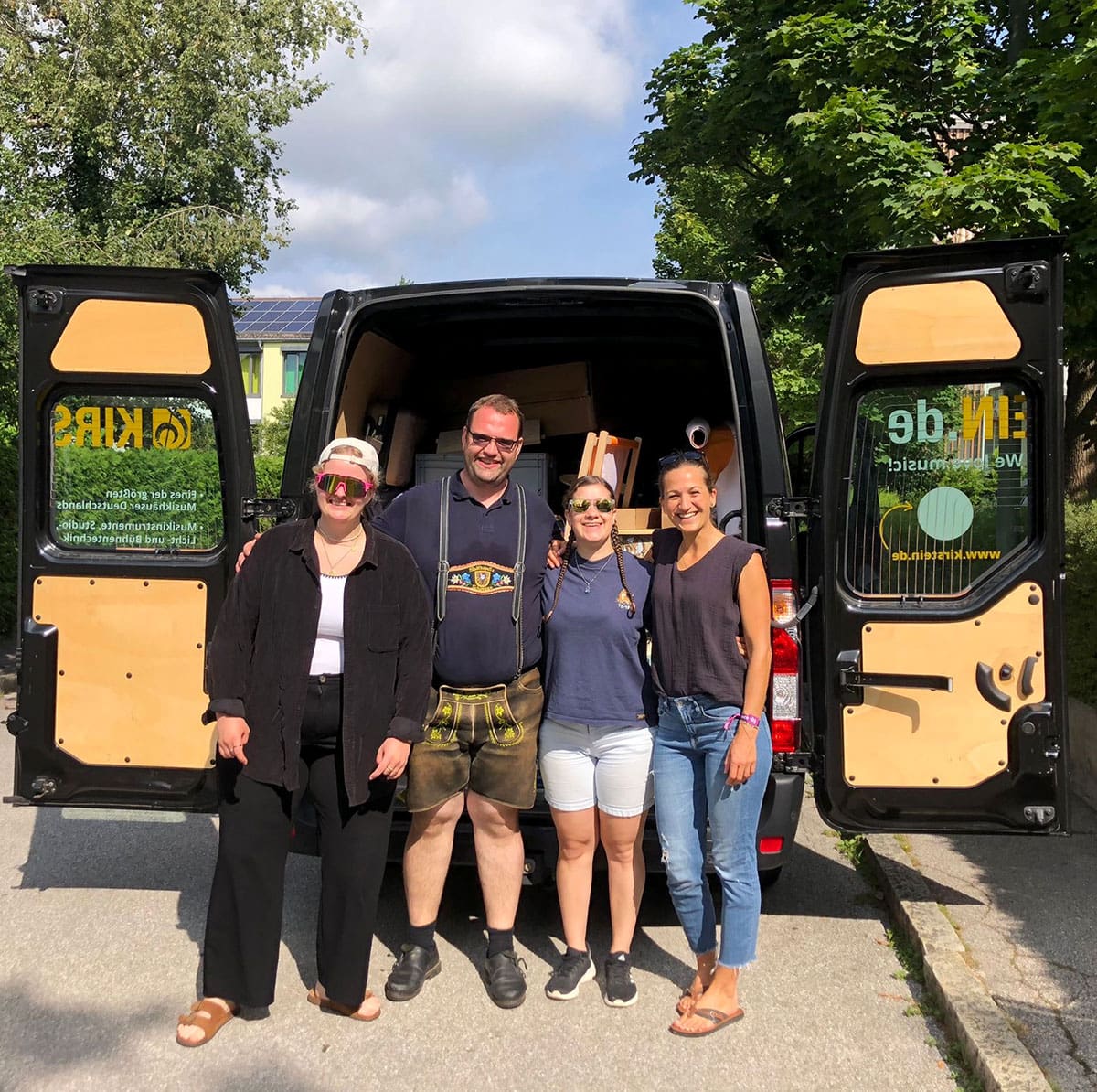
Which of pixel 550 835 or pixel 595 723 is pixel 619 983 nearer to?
pixel 550 835

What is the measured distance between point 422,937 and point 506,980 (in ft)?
1.05

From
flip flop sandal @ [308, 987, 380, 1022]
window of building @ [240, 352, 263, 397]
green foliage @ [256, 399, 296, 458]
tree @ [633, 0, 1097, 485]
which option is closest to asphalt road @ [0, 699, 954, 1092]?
flip flop sandal @ [308, 987, 380, 1022]

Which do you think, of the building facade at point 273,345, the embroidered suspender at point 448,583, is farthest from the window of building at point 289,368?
the embroidered suspender at point 448,583

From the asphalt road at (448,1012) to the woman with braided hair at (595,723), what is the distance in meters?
0.29

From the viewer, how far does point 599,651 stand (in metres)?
3.51

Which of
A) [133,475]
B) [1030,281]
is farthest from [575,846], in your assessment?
[1030,281]

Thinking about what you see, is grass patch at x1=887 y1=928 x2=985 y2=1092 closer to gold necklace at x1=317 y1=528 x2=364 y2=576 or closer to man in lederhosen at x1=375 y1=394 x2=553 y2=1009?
man in lederhosen at x1=375 y1=394 x2=553 y2=1009

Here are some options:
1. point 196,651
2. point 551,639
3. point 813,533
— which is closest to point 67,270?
point 196,651

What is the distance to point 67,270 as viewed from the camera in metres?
3.77

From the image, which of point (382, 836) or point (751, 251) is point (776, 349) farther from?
point (382, 836)

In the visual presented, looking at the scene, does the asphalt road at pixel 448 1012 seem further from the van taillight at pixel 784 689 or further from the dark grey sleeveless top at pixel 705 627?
the dark grey sleeveless top at pixel 705 627

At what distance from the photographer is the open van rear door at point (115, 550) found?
3.83 metres

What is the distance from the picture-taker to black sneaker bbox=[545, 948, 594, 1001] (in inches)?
143

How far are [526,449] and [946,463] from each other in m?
2.85
